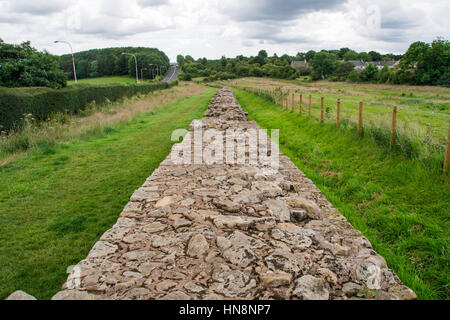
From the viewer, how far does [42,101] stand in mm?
16688

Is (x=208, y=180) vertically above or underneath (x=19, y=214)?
above

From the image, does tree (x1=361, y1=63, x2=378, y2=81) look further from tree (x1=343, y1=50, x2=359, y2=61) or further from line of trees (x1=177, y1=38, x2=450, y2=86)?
tree (x1=343, y1=50, x2=359, y2=61)

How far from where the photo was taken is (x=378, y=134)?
25.4 feet

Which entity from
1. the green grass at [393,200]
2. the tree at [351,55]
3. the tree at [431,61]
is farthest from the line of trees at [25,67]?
the tree at [351,55]

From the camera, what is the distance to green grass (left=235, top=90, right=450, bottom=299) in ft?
12.3

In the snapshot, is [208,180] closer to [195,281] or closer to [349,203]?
[349,203]

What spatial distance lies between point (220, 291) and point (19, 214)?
4.44m

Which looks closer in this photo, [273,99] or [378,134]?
[378,134]

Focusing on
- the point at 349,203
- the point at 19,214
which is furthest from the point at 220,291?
Answer: the point at 19,214

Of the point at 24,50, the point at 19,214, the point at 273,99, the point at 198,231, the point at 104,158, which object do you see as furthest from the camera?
the point at 24,50

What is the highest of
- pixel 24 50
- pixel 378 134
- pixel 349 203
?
pixel 24 50

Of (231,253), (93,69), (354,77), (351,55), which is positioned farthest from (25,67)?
(351,55)

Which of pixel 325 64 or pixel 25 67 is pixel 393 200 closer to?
pixel 25 67
